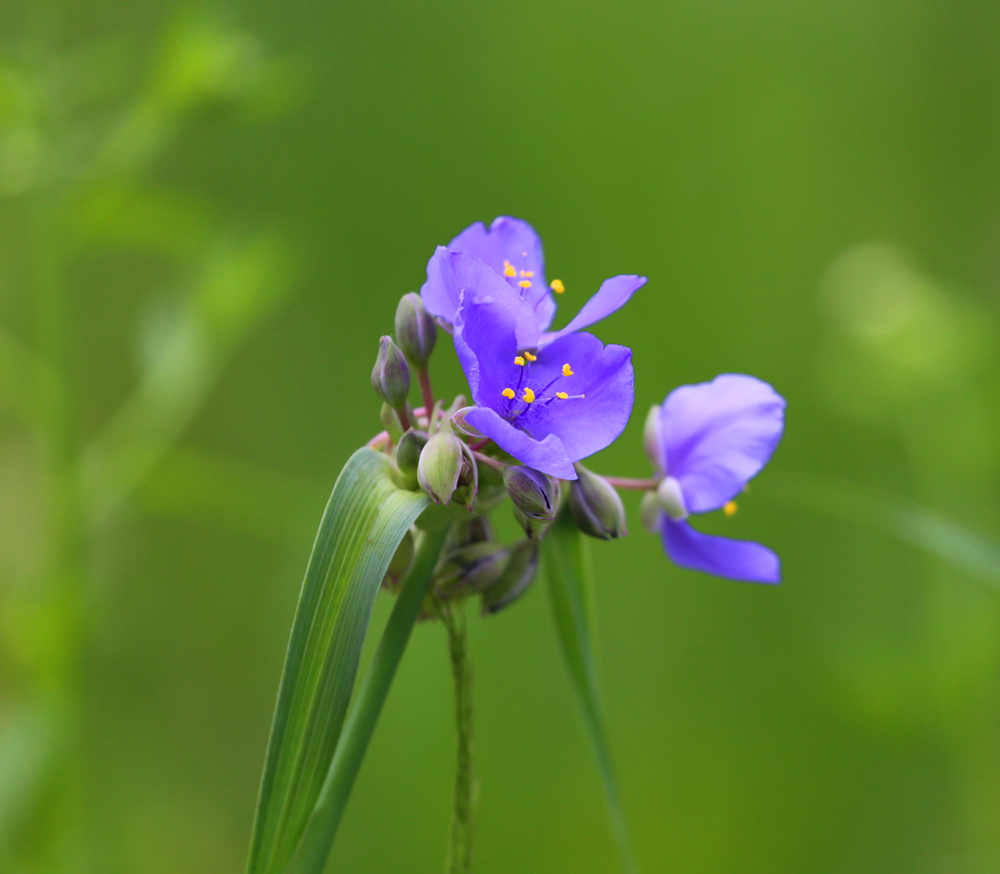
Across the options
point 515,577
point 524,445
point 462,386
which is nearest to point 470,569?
point 515,577

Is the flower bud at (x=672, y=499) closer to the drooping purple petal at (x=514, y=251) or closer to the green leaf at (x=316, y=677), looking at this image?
the drooping purple petal at (x=514, y=251)

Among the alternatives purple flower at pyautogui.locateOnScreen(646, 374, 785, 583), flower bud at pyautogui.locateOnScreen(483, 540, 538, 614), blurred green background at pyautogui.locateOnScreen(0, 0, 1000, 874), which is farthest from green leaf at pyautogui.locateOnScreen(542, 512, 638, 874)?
blurred green background at pyautogui.locateOnScreen(0, 0, 1000, 874)

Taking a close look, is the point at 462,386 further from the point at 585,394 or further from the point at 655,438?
the point at 585,394

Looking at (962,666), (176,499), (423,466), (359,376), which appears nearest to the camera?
(423,466)

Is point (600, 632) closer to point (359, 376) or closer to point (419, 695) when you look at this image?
point (419, 695)

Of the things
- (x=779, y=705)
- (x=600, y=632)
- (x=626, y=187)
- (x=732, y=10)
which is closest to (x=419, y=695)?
(x=600, y=632)

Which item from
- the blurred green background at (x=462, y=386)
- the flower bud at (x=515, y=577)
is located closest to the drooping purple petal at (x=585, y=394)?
the flower bud at (x=515, y=577)

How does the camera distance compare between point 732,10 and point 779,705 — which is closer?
point 779,705
